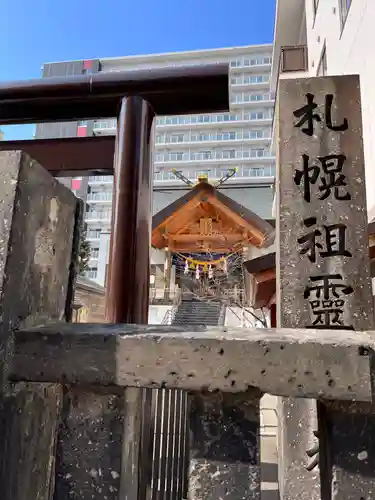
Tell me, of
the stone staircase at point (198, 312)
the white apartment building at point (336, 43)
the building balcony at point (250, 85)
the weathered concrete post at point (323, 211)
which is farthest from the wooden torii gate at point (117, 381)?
the building balcony at point (250, 85)

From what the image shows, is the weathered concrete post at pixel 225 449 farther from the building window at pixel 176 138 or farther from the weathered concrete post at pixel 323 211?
the building window at pixel 176 138

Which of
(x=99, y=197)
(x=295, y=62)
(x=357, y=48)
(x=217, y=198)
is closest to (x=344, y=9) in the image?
(x=357, y=48)

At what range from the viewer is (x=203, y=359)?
0.95 meters

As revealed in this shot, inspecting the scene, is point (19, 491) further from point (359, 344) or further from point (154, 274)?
point (154, 274)

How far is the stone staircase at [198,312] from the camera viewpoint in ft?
52.5

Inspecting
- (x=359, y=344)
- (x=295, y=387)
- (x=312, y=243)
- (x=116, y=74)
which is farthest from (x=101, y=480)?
(x=116, y=74)

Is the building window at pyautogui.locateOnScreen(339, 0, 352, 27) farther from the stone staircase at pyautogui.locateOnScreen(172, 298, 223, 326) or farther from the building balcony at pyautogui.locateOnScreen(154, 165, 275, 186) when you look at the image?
the building balcony at pyautogui.locateOnScreen(154, 165, 275, 186)

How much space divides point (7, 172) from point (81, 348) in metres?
0.51

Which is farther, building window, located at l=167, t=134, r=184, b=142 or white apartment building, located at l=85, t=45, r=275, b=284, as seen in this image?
building window, located at l=167, t=134, r=184, b=142

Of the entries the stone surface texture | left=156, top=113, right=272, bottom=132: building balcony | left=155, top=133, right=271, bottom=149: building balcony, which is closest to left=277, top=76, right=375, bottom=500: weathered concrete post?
the stone surface texture

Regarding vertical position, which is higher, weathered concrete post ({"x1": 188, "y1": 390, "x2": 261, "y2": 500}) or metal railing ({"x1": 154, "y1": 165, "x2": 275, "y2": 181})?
metal railing ({"x1": 154, "y1": 165, "x2": 275, "y2": 181})

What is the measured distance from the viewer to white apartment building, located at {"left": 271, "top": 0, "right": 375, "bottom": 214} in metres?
6.38

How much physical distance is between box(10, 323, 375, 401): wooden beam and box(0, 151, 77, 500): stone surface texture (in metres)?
0.07

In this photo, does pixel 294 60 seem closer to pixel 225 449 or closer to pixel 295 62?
pixel 295 62
